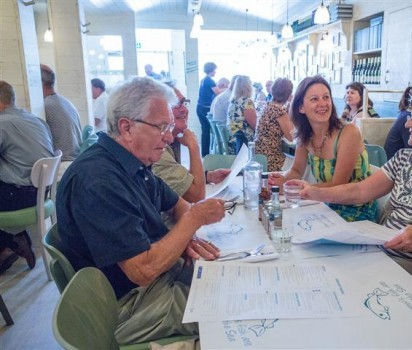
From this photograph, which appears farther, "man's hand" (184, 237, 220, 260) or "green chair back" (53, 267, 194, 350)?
"man's hand" (184, 237, 220, 260)

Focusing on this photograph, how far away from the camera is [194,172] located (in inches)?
76.7

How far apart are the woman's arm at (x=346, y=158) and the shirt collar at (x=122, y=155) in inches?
44.1

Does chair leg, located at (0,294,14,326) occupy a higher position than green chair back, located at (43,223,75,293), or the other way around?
green chair back, located at (43,223,75,293)

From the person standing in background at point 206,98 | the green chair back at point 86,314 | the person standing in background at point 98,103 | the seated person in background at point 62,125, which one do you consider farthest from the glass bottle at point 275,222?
the person standing in background at point 206,98

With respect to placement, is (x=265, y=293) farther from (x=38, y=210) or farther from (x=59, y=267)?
(x=38, y=210)

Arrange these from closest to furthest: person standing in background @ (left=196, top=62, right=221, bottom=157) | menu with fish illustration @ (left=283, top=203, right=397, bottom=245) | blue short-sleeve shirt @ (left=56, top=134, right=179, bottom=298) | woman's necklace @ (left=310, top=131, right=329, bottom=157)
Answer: blue short-sleeve shirt @ (left=56, top=134, right=179, bottom=298) → menu with fish illustration @ (left=283, top=203, right=397, bottom=245) → woman's necklace @ (left=310, top=131, right=329, bottom=157) → person standing in background @ (left=196, top=62, right=221, bottom=157)

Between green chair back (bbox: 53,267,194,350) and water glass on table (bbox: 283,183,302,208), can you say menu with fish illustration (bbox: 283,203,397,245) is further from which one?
green chair back (bbox: 53,267,194,350)

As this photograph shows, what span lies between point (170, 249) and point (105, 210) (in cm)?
24

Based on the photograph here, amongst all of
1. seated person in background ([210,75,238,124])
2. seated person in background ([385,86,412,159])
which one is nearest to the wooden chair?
seated person in background ([385,86,412,159])

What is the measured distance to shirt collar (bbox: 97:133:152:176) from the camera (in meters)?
1.19

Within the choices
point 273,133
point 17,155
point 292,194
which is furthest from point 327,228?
point 17,155

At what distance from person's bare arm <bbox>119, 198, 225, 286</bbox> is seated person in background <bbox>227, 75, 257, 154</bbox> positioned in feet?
9.99

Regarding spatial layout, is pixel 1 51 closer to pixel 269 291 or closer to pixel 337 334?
pixel 269 291

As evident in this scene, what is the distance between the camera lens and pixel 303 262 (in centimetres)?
113
